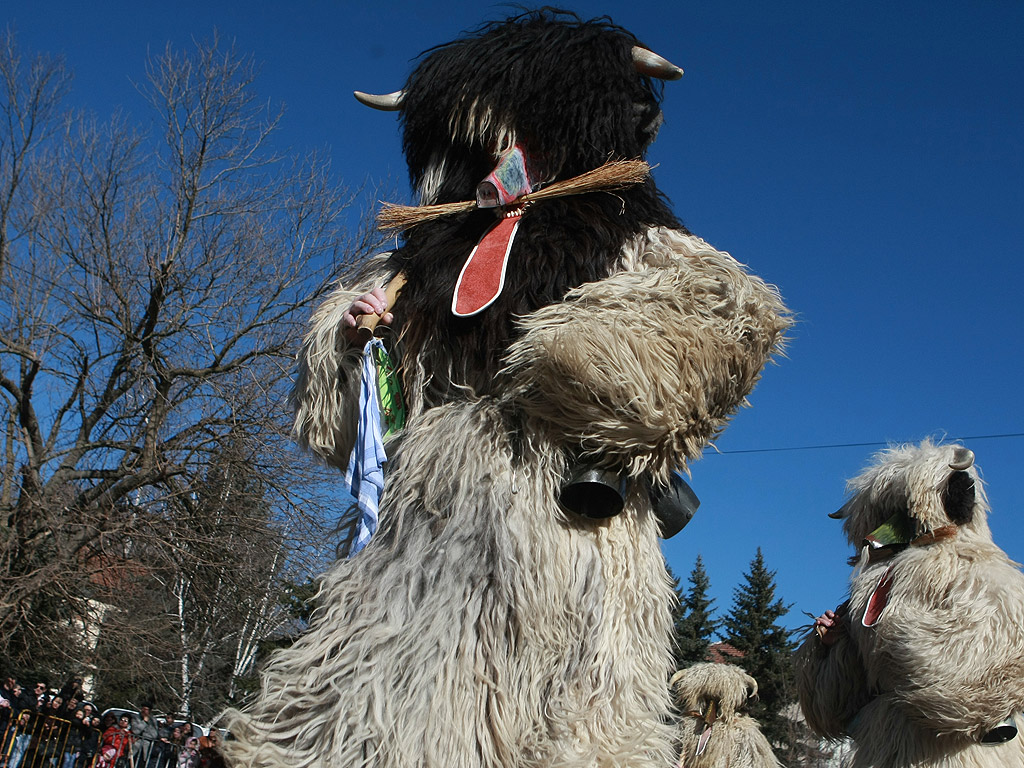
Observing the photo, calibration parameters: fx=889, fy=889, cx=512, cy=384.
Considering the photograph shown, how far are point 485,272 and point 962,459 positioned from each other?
2881 mm

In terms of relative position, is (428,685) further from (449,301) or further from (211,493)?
(211,493)

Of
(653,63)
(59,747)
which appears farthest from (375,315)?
(59,747)

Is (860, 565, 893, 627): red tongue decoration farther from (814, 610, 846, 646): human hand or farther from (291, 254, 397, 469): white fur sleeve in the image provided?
(291, 254, 397, 469): white fur sleeve

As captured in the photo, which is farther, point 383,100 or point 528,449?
point 383,100

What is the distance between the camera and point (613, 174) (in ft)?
7.61

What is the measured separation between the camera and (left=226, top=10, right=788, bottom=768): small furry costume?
6.19ft

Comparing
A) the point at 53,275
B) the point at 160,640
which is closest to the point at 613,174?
the point at 160,640

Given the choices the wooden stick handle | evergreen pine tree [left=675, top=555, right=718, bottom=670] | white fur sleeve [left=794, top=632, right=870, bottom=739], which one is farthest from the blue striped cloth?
evergreen pine tree [left=675, top=555, right=718, bottom=670]

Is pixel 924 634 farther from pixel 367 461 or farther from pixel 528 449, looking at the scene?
pixel 367 461

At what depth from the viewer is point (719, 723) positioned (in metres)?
7.51

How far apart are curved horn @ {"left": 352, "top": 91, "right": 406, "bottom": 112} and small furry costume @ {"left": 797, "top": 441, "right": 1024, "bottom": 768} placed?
2.96 meters

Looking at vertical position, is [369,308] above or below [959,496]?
below

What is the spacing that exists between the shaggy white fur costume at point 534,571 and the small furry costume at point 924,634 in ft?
6.88

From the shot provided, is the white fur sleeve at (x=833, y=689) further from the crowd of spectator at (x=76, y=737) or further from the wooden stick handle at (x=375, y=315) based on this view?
the crowd of spectator at (x=76, y=737)
